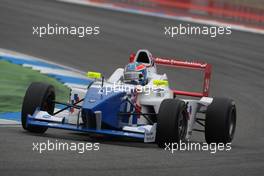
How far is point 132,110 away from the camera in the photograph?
42.7ft

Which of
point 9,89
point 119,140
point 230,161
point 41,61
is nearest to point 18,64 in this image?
point 41,61

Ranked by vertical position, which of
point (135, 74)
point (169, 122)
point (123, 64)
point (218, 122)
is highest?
point (135, 74)

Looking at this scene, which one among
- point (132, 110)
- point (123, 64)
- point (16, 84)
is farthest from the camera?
point (123, 64)

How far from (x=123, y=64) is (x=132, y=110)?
855cm

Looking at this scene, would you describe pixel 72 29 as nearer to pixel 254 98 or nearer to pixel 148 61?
pixel 254 98

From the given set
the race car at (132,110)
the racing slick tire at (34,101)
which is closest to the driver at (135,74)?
the race car at (132,110)

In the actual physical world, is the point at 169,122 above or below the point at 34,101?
below

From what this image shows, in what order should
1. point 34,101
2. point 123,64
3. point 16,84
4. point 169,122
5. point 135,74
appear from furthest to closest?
point 123,64, point 16,84, point 135,74, point 34,101, point 169,122

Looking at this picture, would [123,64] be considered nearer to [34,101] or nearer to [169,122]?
[34,101]

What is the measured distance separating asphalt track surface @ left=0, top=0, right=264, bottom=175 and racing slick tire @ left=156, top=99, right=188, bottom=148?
0.62ft

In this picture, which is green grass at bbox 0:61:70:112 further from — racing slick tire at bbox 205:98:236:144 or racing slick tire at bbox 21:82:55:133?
racing slick tire at bbox 205:98:236:144

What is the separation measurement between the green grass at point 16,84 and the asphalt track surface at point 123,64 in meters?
1.81

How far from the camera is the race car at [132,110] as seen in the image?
12.1 meters

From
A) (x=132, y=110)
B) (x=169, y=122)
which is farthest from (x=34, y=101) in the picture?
(x=169, y=122)
